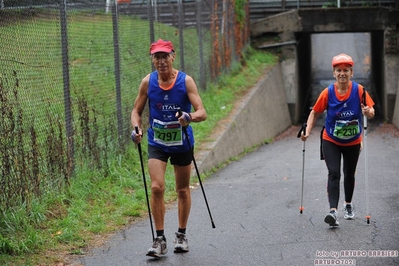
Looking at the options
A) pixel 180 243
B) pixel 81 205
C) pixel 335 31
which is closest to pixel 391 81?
pixel 335 31

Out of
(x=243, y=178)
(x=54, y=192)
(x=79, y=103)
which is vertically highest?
(x=79, y=103)

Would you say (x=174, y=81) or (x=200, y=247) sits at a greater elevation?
(x=174, y=81)

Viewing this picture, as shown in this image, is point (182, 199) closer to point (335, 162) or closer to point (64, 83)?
point (335, 162)

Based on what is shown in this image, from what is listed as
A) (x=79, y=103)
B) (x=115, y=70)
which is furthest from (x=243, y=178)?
(x=79, y=103)

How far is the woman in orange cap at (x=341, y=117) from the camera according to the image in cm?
810

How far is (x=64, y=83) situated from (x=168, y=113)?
2.67 meters

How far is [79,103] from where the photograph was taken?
9.63 m

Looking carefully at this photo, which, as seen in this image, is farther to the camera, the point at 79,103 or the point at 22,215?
the point at 79,103

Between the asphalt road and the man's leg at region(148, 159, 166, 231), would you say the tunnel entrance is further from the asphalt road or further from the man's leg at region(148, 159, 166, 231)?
the man's leg at region(148, 159, 166, 231)

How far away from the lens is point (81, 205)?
884 cm

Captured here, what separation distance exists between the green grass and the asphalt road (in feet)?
1.04

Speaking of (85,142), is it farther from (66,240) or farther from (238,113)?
(238,113)

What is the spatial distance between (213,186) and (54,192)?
3.54 metres

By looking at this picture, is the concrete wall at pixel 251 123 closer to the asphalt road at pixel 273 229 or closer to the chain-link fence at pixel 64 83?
the asphalt road at pixel 273 229
